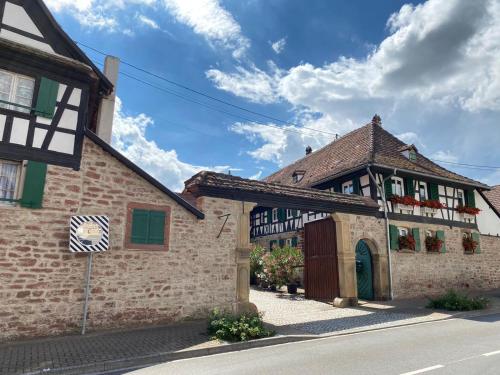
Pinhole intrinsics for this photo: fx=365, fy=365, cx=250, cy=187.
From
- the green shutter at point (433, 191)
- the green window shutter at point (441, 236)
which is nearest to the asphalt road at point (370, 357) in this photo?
the green window shutter at point (441, 236)

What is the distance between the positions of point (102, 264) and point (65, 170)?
7.88 feet

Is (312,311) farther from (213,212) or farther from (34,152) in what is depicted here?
(34,152)

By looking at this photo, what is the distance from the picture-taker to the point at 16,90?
8336 millimetres

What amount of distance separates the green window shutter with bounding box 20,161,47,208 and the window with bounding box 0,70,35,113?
1319 millimetres

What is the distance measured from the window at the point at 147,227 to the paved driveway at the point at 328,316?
3645mm

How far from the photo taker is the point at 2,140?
26.1 feet

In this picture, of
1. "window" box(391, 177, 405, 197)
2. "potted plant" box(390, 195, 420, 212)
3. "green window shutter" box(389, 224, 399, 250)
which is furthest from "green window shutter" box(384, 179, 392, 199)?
"green window shutter" box(389, 224, 399, 250)

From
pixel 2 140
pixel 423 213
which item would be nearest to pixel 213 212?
pixel 2 140

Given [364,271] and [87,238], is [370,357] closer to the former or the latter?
[87,238]

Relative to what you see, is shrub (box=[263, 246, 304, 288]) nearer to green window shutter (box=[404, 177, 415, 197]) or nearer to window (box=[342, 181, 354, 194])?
window (box=[342, 181, 354, 194])

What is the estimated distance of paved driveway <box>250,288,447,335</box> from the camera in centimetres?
923

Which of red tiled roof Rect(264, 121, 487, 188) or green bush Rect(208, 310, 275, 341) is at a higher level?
red tiled roof Rect(264, 121, 487, 188)

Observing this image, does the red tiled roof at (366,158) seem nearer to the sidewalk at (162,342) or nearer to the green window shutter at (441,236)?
the green window shutter at (441,236)

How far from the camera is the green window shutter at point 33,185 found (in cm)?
806
